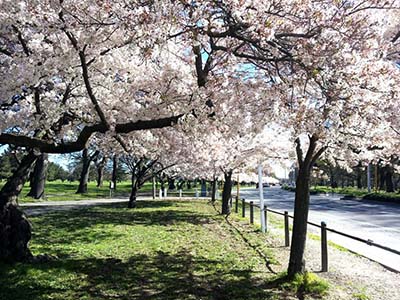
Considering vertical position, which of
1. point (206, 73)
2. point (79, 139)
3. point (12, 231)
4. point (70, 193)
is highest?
point (206, 73)

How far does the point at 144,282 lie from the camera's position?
24.1 ft

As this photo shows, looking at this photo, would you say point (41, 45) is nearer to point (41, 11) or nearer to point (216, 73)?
point (41, 11)

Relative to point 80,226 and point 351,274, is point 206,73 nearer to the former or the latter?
point 351,274

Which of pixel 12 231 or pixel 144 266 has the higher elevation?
pixel 12 231

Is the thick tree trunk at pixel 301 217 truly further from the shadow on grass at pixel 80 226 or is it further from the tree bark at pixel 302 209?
the shadow on grass at pixel 80 226

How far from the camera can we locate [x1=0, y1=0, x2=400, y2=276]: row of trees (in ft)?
17.9

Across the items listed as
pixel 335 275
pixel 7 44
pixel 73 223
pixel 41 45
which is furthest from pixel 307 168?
pixel 73 223

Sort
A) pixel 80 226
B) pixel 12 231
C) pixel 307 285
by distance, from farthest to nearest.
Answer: pixel 80 226, pixel 12 231, pixel 307 285

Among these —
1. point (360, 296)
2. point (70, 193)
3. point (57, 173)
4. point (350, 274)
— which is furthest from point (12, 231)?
point (57, 173)

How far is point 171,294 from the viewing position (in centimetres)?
662

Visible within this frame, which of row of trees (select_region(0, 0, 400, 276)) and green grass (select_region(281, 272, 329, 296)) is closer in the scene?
row of trees (select_region(0, 0, 400, 276))

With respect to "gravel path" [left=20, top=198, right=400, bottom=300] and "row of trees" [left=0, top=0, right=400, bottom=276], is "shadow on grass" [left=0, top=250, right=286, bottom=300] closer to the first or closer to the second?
"row of trees" [left=0, top=0, right=400, bottom=276]

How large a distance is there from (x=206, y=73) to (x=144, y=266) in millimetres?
4144

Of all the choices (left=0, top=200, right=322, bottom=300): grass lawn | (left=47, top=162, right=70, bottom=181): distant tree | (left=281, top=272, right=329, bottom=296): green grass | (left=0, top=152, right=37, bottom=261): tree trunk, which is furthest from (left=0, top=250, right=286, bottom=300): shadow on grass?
(left=47, top=162, right=70, bottom=181): distant tree
